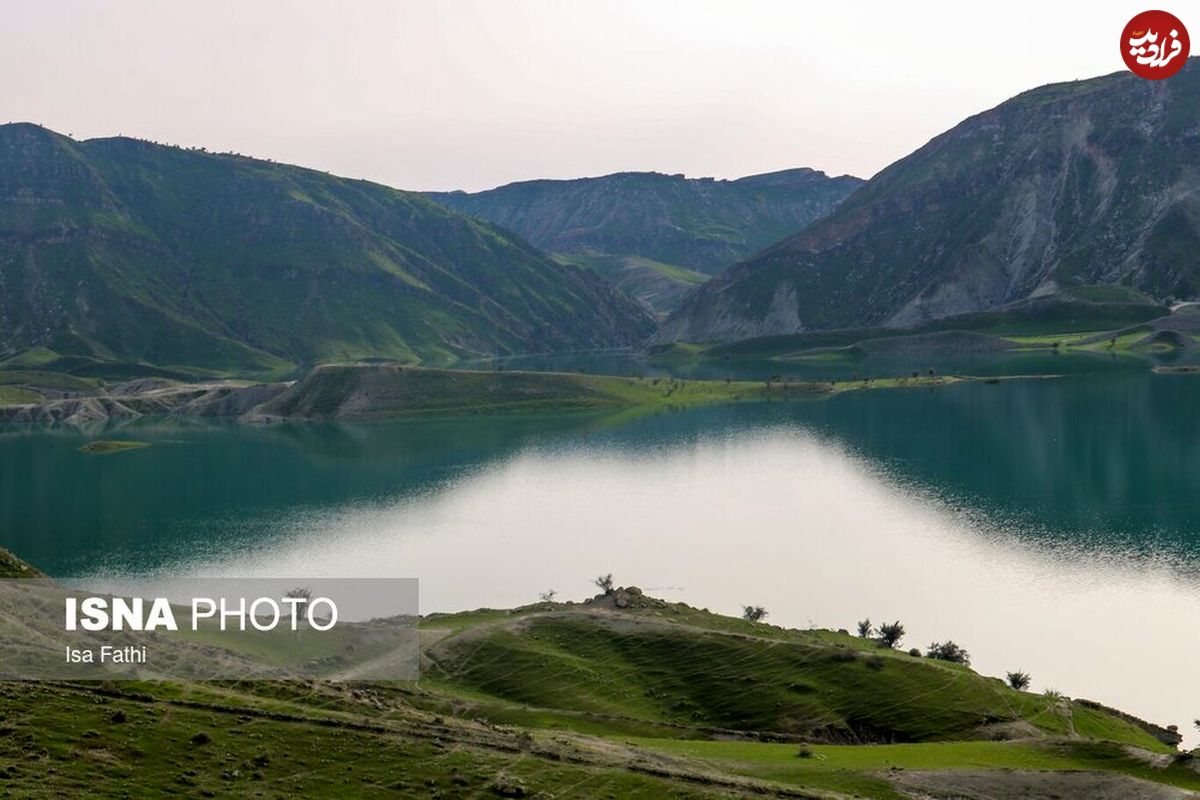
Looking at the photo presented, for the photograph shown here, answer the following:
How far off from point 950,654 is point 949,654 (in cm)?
8

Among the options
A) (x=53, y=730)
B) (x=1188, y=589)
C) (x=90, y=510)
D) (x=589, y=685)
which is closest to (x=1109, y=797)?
(x=589, y=685)

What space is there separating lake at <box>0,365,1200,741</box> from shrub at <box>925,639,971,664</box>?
388 cm

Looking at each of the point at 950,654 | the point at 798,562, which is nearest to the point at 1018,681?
the point at 950,654

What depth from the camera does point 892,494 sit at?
156500 millimetres

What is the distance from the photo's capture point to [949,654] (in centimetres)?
8406

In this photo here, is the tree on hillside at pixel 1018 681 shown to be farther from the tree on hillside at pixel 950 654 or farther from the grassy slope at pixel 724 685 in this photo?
the tree on hillside at pixel 950 654

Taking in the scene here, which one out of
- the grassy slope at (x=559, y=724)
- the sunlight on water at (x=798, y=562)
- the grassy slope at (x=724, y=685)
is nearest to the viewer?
the grassy slope at (x=559, y=724)

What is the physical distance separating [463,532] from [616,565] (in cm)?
2847

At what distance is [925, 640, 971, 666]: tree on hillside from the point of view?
83.9 m

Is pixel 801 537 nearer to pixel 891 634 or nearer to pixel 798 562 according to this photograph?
pixel 798 562

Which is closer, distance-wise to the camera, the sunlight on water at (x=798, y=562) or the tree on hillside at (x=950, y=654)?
the tree on hillside at (x=950, y=654)

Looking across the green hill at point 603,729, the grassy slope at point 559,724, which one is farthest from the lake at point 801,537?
the grassy slope at point 559,724

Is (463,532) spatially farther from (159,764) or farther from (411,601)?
(159,764)

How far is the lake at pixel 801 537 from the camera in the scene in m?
95.2
